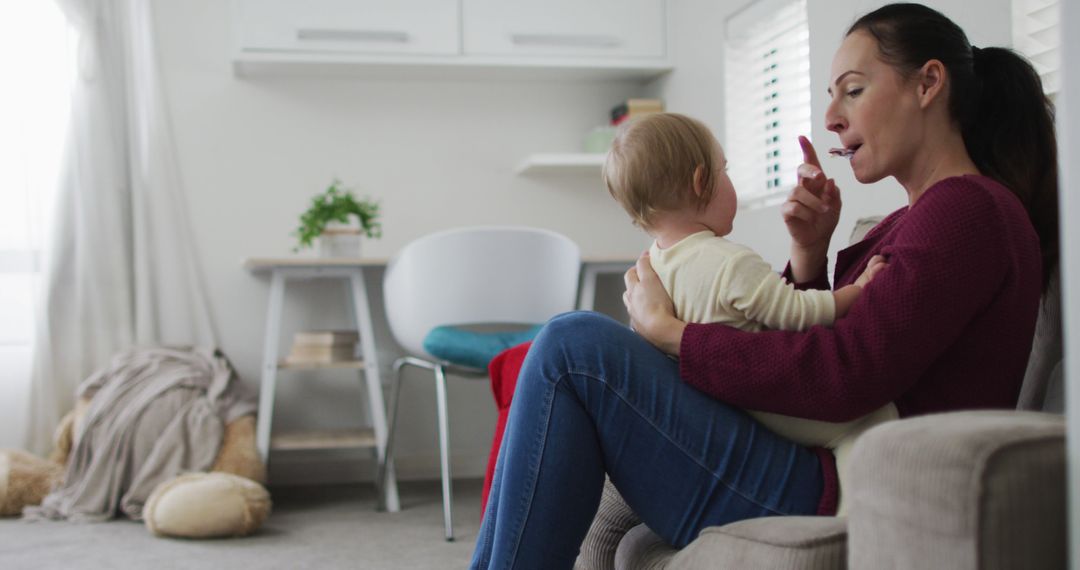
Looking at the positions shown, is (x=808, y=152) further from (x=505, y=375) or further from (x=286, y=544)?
(x=286, y=544)

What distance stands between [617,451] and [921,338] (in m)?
0.37

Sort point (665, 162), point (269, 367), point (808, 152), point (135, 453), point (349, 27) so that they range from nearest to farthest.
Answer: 1. point (665, 162)
2. point (808, 152)
3. point (135, 453)
4. point (269, 367)
5. point (349, 27)

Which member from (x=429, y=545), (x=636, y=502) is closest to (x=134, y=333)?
(x=429, y=545)

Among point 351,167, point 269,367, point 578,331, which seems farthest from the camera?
point 351,167

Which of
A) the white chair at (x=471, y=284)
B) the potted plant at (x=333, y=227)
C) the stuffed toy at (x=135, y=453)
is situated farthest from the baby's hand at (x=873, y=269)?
the potted plant at (x=333, y=227)

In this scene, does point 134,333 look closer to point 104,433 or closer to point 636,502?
point 104,433

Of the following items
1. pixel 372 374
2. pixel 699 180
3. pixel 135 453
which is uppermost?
pixel 699 180

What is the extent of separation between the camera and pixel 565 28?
342 centimetres

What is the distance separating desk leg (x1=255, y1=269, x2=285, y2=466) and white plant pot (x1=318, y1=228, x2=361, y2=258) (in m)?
0.18

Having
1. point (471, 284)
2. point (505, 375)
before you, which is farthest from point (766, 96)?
point (505, 375)

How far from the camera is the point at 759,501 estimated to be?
119cm

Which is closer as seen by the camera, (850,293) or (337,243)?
(850,293)

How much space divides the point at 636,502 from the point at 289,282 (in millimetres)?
2475

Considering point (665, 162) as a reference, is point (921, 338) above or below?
below
